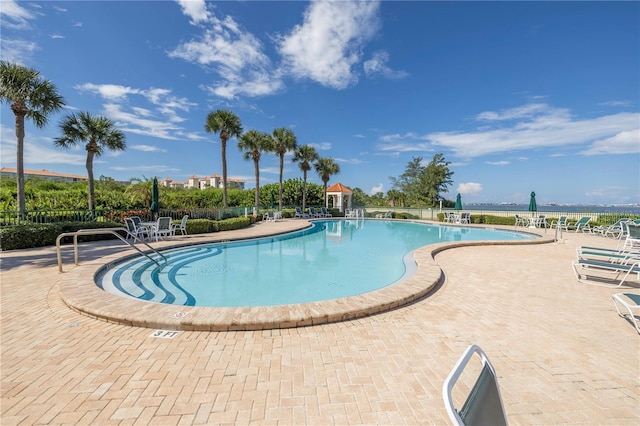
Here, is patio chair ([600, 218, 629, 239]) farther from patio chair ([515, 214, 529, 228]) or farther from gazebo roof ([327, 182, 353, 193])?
gazebo roof ([327, 182, 353, 193])

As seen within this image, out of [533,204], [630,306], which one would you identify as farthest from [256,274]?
[533,204]

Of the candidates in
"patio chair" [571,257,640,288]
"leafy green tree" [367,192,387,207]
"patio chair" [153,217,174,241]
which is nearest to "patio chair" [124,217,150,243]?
"patio chair" [153,217,174,241]

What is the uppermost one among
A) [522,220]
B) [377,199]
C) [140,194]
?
[377,199]

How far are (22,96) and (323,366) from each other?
15.2m

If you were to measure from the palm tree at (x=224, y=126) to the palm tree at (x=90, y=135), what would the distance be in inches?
214

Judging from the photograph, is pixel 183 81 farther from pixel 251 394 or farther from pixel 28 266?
pixel 251 394

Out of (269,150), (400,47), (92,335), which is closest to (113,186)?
(269,150)

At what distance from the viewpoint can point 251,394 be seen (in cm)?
221

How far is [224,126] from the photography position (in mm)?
18594

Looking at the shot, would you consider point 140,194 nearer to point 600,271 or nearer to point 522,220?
point 600,271

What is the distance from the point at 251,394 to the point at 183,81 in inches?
826

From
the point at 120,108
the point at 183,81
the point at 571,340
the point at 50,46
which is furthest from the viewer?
the point at 120,108

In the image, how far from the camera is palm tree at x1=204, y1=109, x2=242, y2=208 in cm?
1848

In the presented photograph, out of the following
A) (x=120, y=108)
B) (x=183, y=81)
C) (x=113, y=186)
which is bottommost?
Result: (x=113, y=186)
